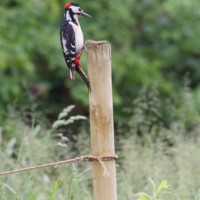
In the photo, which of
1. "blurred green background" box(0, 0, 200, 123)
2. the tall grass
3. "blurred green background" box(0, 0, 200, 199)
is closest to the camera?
the tall grass

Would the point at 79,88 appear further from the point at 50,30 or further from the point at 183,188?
the point at 183,188

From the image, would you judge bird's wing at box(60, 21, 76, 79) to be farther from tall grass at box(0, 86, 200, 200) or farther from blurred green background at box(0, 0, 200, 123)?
blurred green background at box(0, 0, 200, 123)

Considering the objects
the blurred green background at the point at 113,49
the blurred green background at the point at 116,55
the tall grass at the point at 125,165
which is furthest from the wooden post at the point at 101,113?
the blurred green background at the point at 113,49

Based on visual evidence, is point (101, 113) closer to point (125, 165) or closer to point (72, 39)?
point (72, 39)

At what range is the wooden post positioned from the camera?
157 inches

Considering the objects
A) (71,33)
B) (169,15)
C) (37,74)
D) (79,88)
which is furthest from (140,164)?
(169,15)

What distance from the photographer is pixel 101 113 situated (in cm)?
403

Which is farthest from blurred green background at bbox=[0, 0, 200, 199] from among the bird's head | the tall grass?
the bird's head

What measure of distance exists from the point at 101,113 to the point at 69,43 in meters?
0.31

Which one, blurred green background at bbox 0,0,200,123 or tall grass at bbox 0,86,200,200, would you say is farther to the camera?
blurred green background at bbox 0,0,200,123

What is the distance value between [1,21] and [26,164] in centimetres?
369

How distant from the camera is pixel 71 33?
404cm

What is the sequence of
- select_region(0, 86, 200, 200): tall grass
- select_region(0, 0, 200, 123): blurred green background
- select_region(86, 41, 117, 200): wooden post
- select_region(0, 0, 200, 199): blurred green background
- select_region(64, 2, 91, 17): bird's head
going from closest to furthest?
select_region(86, 41, 117, 200): wooden post, select_region(64, 2, 91, 17): bird's head, select_region(0, 86, 200, 200): tall grass, select_region(0, 0, 200, 199): blurred green background, select_region(0, 0, 200, 123): blurred green background

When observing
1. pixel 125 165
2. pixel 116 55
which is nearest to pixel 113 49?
pixel 116 55
